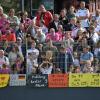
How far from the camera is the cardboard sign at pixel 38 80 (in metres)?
17.6

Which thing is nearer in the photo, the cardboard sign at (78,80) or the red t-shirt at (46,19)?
the cardboard sign at (78,80)

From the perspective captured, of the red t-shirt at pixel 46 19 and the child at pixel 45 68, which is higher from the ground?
the red t-shirt at pixel 46 19

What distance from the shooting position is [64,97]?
17938 mm

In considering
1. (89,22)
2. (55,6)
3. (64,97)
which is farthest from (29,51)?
(55,6)

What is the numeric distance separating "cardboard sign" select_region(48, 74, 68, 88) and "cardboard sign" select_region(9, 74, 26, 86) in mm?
829

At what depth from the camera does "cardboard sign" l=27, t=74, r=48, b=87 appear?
17.6m

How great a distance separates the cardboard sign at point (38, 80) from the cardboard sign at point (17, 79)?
0.57 ft

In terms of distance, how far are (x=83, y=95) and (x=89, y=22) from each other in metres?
3.34

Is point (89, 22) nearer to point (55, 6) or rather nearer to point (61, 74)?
point (61, 74)

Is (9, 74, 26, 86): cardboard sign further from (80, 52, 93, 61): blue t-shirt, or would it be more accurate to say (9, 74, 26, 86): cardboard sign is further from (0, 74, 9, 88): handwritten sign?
(80, 52, 93, 61): blue t-shirt

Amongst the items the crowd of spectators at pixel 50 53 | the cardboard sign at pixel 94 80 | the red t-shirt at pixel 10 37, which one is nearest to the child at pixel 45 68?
the crowd of spectators at pixel 50 53

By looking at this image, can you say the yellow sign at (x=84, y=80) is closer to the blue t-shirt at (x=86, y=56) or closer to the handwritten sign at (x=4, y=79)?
the blue t-shirt at (x=86, y=56)

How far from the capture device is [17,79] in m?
17.5

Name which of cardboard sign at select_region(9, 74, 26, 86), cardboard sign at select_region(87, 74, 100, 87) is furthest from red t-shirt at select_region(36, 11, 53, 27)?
cardboard sign at select_region(87, 74, 100, 87)
